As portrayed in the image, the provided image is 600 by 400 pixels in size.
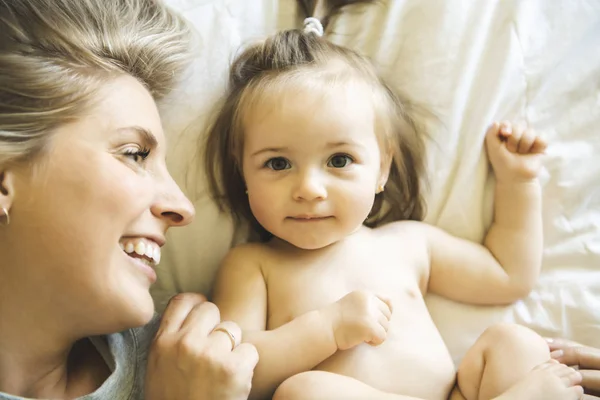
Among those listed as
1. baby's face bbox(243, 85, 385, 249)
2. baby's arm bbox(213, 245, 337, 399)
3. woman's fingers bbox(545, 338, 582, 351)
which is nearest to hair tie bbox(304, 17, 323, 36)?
baby's face bbox(243, 85, 385, 249)

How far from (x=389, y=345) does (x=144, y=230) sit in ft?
1.49

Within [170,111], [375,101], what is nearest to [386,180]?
[375,101]

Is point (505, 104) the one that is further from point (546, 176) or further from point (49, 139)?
point (49, 139)

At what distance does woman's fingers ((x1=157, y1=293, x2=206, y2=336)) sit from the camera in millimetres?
939

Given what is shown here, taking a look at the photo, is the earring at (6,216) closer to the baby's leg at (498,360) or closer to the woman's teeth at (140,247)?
the woman's teeth at (140,247)

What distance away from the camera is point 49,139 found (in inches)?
30.5

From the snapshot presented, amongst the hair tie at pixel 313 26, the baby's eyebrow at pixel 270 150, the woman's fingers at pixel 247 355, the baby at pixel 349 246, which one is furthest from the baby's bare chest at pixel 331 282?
the hair tie at pixel 313 26

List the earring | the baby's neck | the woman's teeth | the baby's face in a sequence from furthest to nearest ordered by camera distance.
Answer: the baby's neck, the baby's face, the woman's teeth, the earring

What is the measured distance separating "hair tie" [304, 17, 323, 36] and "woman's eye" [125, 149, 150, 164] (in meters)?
0.40

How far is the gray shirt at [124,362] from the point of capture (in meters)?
0.91

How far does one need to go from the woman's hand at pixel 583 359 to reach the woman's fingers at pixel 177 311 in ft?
2.07

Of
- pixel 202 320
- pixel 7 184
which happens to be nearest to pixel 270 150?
pixel 202 320

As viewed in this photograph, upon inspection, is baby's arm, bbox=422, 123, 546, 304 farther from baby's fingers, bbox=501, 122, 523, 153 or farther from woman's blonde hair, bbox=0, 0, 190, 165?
woman's blonde hair, bbox=0, 0, 190, 165

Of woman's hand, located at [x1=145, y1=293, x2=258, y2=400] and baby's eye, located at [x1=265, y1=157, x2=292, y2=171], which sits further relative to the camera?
baby's eye, located at [x1=265, y1=157, x2=292, y2=171]
